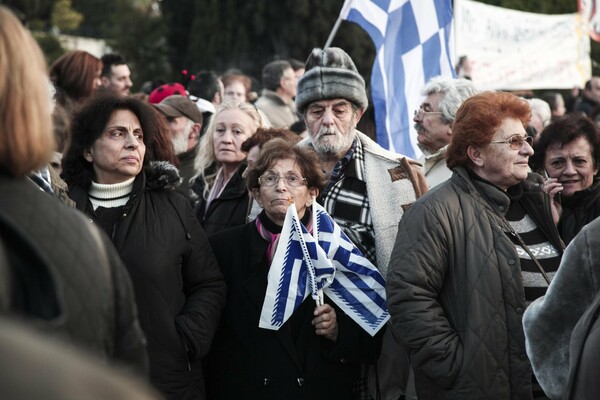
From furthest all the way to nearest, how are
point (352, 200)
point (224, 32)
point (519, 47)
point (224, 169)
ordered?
point (224, 32), point (519, 47), point (224, 169), point (352, 200)

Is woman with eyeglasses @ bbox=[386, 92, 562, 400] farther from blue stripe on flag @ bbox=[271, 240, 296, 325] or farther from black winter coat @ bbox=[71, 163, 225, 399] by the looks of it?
black winter coat @ bbox=[71, 163, 225, 399]

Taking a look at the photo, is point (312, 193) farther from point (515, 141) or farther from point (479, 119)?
point (515, 141)

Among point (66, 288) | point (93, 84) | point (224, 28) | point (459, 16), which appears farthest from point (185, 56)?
point (66, 288)

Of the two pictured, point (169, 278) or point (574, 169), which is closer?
point (169, 278)

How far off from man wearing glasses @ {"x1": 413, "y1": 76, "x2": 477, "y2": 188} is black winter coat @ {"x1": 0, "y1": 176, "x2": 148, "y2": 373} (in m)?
4.30

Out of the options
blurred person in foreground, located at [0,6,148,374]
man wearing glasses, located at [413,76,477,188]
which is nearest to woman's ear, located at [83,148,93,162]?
man wearing glasses, located at [413,76,477,188]

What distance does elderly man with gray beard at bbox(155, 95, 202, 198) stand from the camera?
25.1ft

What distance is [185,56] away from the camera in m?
34.3

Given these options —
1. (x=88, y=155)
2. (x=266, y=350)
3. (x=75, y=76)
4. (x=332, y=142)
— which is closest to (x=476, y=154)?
(x=332, y=142)

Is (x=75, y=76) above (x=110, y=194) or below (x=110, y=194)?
above

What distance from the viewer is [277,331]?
504 cm

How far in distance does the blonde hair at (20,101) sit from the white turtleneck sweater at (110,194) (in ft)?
9.96

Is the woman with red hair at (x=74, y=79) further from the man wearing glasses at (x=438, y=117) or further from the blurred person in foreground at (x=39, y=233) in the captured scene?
the blurred person in foreground at (x=39, y=233)

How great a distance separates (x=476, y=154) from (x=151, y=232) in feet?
5.44
